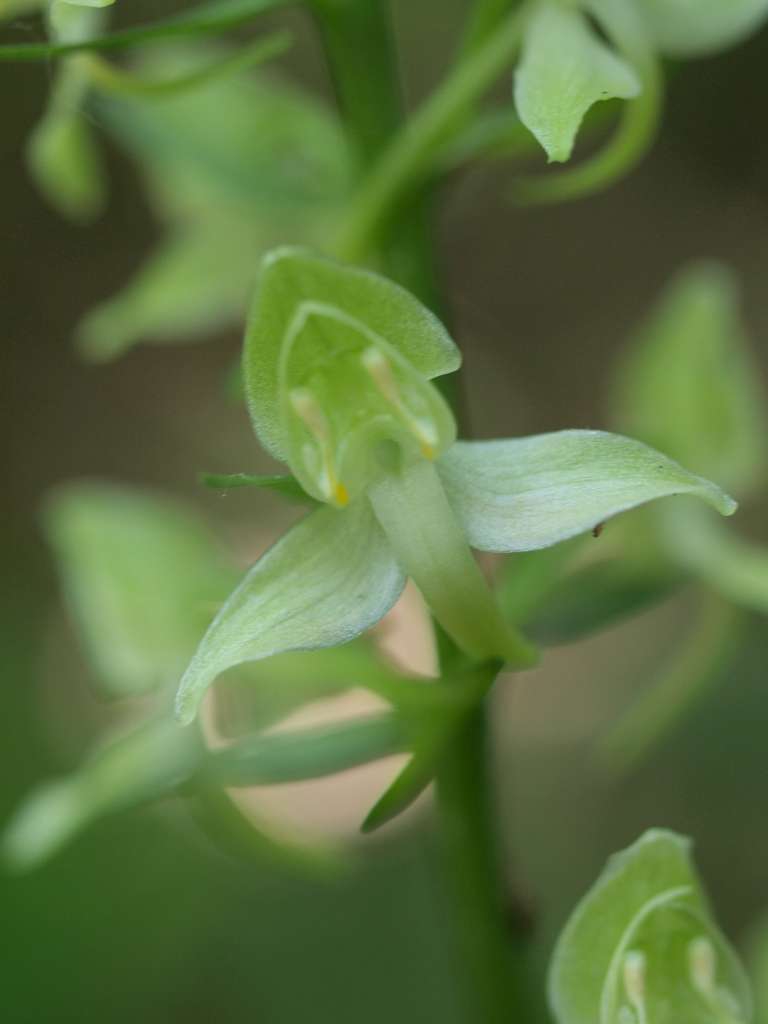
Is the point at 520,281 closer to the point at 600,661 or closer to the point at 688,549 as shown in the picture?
the point at 600,661

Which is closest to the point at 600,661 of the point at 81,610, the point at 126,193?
the point at 126,193

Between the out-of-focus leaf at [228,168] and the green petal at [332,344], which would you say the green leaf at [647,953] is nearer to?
the green petal at [332,344]

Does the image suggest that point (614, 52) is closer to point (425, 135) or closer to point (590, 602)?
point (425, 135)

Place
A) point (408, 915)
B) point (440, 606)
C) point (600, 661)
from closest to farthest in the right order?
point (440, 606) → point (408, 915) → point (600, 661)

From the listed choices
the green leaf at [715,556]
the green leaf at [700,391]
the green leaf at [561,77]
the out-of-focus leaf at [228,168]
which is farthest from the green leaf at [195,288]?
the green leaf at [561,77]

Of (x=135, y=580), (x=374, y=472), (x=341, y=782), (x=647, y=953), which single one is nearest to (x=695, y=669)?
(x=135, y=580)

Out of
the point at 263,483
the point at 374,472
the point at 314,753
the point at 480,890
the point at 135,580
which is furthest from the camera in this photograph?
the point at 135,580

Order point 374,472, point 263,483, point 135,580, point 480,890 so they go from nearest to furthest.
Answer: point 263,483 < point 374,472 < point 480,890 < point 135,580
